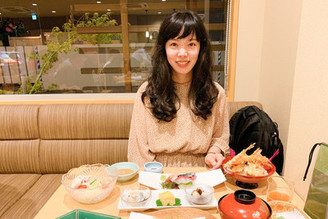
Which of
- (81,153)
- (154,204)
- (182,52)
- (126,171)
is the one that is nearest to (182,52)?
(182,52)

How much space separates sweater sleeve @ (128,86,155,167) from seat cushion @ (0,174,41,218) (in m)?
0.98

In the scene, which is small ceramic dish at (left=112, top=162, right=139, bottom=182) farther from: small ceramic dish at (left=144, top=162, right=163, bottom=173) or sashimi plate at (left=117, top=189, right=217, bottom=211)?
sashimi plate at (left=117, top=189, right=217, bottom=211)

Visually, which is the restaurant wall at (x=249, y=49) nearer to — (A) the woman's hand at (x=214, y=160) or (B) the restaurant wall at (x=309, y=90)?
(B) the restaurant wall at (x=309, y=90)

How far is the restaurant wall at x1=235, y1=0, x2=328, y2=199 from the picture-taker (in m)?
1.30

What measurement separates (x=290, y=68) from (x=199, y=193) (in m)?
1.24

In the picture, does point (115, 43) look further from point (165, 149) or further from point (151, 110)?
point (165, 149)

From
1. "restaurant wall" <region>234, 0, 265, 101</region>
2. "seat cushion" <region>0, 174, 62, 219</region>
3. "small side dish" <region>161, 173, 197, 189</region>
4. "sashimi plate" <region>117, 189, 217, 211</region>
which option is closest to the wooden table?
"sashimi plate" <region>117, 189, 217, 211</region>

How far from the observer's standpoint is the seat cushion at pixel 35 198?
1668 millimetres

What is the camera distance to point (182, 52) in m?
1.38

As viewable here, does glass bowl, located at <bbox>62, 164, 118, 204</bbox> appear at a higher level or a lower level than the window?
lower

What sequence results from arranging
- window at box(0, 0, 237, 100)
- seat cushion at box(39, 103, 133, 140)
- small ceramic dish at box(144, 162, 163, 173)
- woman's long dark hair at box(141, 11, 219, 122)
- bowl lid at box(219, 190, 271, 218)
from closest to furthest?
bowl lid at box(219, 190, 271, 218) → small ceramic dish at box(144, 162, 163, 173) → woman's long dark hair at box(141, 11, 219, 122) → seat cushion at box(39, 103, 133, 140) → window at box(0, 0, 237, 100)

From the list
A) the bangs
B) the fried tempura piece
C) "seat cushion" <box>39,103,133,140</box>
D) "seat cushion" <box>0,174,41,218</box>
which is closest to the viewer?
the fried tempura piece

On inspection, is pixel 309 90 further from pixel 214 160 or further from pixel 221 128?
pixel 214 160

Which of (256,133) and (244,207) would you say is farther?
(256,133)
